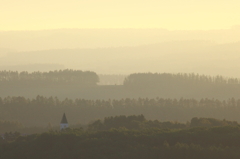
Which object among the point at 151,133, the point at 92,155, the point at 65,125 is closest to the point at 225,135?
the point at 151,133

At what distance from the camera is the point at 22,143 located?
427ft

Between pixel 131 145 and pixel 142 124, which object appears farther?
pixel 142 124

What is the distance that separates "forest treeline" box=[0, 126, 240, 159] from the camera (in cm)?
11262

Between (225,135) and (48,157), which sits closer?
(48,157)

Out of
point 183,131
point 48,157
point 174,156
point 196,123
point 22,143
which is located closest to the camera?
point 174,156

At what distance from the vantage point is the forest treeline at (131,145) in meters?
113

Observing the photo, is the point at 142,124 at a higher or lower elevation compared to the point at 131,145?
higher

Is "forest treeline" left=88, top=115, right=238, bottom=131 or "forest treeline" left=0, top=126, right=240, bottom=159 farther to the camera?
"forest treeline" left=88, top=115, right=238, bottom=131

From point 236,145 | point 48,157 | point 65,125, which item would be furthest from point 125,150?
point 65,125

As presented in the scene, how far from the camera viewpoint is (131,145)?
413 feet

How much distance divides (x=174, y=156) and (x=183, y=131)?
2949 cm

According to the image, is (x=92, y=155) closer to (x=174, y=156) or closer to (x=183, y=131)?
(x=174, y=156)

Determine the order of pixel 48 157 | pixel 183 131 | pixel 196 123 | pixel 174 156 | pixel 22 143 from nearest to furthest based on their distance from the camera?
pixel 174 156, pixel 48 157, pixel 22 143, pixel 183 131, pixel 196 123

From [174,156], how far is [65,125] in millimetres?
71712
